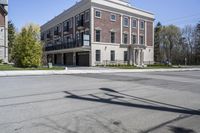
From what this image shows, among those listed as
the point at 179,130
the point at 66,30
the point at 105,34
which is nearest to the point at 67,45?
the point at 66,30

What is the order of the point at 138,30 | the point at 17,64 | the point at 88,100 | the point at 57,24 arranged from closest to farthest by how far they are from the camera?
the point at 88,100, the point at 17,64, the point at 138,30, the point at 57,24

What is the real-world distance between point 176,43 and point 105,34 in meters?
39.6

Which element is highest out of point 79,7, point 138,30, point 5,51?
point 79,7

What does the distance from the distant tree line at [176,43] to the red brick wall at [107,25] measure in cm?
3159

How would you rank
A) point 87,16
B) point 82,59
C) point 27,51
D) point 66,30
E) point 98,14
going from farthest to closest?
1. point 66,30
2. point 82,59
3. point 87,16
4. point 98,14
5. point 27,51

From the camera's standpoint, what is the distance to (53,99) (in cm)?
869

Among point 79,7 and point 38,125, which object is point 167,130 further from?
point 79,7

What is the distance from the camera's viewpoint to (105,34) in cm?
4184

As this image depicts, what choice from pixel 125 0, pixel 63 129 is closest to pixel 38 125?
pixel 63 129

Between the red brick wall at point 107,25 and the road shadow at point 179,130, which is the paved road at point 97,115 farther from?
the red brick wall at point 107,25

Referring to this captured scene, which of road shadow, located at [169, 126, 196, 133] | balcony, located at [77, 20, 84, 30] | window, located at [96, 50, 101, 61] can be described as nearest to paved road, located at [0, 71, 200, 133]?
road shadow, located at [169, 126, 196, 133]

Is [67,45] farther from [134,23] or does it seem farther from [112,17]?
[134,23]

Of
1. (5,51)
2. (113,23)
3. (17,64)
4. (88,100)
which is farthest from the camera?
(113,23)

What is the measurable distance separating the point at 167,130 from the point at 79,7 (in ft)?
133
